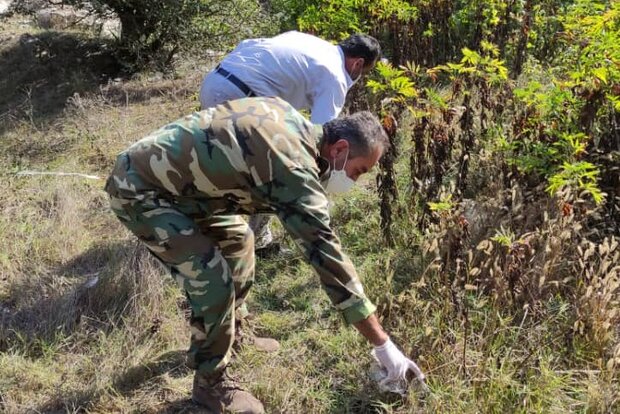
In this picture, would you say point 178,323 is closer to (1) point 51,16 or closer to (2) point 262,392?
(2) point 262,392

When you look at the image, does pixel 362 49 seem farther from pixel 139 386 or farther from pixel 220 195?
pixel 139 386

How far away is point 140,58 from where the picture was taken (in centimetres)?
771

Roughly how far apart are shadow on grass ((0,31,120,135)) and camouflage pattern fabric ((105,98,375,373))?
493 centimetres

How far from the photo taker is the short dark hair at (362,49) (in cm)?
353

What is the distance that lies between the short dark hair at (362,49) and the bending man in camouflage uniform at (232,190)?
48.5 inches

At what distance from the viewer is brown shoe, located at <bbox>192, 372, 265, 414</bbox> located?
271 centimetres

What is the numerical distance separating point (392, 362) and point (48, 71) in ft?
23.4

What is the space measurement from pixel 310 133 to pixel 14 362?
1.89m

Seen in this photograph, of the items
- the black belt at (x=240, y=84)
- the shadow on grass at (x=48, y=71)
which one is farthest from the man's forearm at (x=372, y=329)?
the shadow on grass at (x=48, y=71)

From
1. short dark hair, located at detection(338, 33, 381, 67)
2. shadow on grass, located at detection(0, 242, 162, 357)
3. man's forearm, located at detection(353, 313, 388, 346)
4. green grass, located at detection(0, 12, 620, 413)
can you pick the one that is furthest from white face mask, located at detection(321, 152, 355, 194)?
shadow on grass, located at detection(0, 242, 162, 357)

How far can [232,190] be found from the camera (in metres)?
2.40

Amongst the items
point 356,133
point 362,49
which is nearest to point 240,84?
point 362,49

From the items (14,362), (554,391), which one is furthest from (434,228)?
(14,362)

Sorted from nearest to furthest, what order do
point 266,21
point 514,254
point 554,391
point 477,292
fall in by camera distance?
1. point 554,391
2. point 514,254
3. point 477,292
4. point 266,21
